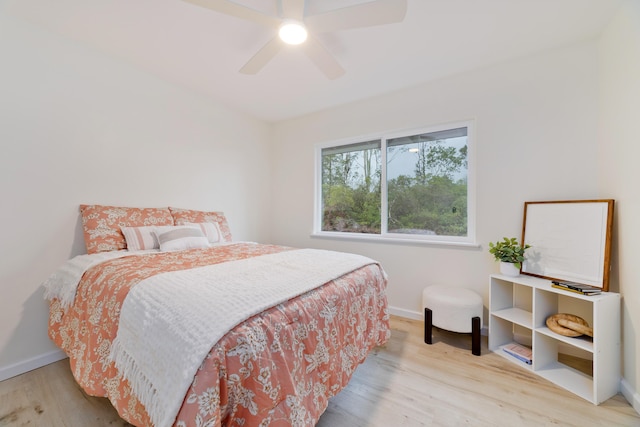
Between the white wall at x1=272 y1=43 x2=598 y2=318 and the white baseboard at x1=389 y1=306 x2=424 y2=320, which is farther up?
the white wall at x1=272 y1=43 x2=598 y2=318

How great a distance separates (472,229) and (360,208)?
1.24 metres

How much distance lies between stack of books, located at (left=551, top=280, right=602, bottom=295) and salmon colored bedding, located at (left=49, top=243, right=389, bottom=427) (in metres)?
1.17

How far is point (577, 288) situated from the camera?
1.62 metres

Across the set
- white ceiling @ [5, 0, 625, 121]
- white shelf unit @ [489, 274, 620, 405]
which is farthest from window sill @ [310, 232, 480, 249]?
white ceiling @ [5, 0, 625, 121]

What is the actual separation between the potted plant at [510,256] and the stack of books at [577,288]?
0.85 ft

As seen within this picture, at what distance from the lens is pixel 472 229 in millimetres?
2420

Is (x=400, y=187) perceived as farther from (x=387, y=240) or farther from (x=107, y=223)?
(x=107, y=223)

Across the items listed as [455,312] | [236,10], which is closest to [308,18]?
[236,10]

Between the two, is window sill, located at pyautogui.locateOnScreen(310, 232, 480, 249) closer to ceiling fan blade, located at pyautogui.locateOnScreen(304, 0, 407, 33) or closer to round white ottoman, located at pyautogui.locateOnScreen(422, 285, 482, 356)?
round white ottoman, located at pyautogui.locateOnScreen(422, 285, 482, 356)

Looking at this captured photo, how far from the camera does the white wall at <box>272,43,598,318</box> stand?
1961mm

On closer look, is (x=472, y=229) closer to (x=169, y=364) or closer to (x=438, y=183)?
(x=438, y=183)

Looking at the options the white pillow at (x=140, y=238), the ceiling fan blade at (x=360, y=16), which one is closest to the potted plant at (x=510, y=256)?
the ceiling fan blade at (x=360, y=16)

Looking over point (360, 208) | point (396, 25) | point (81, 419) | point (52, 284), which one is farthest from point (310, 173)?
point (81, 419)

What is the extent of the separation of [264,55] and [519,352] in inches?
115
